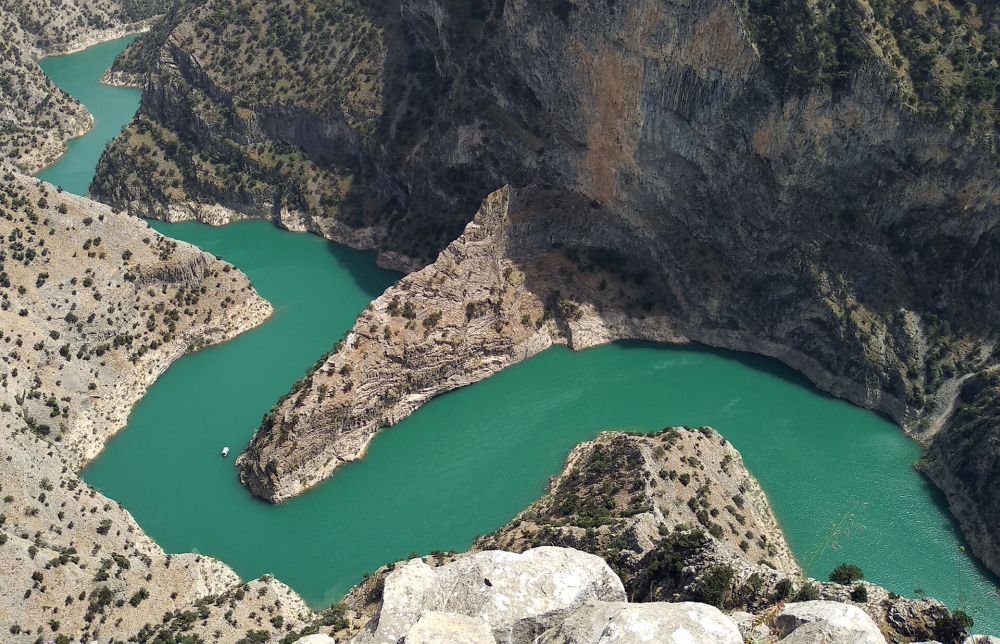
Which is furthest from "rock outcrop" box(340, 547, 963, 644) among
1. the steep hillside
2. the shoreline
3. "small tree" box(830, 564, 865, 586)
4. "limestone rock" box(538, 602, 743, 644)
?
the shoreline

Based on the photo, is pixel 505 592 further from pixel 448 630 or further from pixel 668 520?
pixel 668 520

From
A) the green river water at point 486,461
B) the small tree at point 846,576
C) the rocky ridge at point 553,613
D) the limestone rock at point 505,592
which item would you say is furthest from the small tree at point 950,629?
the green river water at point 486,461

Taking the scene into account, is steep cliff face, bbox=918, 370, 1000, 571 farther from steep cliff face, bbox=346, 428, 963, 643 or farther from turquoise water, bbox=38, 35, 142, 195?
turquoise water, bbox=38, 35, 142, 195

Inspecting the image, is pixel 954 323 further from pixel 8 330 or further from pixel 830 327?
pixel 8 330

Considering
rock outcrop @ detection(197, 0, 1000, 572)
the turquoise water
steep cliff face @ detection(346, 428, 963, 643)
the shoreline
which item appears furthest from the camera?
the shoreline

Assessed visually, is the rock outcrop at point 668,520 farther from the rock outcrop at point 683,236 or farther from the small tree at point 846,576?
the rock outcrop at point 683,236

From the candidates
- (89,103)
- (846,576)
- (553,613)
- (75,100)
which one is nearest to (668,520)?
(846,576)
